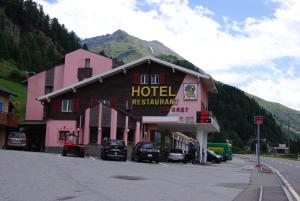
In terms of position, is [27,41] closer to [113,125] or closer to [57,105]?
[57,105]

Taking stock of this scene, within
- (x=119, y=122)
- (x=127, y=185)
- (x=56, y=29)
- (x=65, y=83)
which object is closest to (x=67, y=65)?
(x=65, y=83)

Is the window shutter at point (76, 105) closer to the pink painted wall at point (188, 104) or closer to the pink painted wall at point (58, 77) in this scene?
the pink painted wall at point (188, 104)

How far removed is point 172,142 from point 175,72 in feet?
43.1

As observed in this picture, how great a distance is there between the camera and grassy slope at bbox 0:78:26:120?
83.8m

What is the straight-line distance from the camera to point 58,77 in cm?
6281

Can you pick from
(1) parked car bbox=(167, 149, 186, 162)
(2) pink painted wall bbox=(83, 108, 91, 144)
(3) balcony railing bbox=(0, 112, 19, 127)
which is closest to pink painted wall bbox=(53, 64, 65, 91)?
(3) balcony railing bbox=(0, 112, 19, 127)

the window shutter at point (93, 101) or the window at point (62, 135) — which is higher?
the window shutter at point (93, 101)

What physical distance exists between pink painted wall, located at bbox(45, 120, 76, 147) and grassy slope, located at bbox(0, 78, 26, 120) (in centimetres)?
3379

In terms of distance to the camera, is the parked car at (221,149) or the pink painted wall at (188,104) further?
the parked car at (221,149)

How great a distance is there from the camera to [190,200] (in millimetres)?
14172

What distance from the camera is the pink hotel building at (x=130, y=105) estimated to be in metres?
46.4

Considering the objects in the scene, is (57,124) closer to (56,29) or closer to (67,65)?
(67,65)

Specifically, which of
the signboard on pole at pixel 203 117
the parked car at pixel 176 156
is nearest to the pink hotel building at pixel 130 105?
the signboard on pole at pixel 203 117

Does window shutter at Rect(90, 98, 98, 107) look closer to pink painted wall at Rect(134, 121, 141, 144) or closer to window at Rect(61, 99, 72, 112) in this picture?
window at Rect(61, 99, 72, 112)
